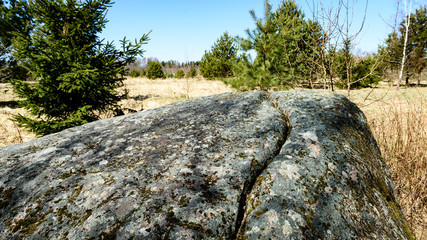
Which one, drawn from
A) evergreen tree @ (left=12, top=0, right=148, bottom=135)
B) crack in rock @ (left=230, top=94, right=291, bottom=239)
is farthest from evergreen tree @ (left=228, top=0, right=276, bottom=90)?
crack in rock @ (left=230, top=94, right=291, bottom=239)

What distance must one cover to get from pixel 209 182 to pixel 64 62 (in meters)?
4.80

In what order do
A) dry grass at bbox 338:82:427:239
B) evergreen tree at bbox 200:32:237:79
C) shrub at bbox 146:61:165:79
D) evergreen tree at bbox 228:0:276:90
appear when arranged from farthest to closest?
1. shrub at bbox 146:61:165:79
2. evergreen tree at bbox 200:32:237:79
3. evergreen tree at bbox 228:0:276:90
4. dry grass at bbox 338:82:427:239

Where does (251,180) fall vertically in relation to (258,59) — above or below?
below

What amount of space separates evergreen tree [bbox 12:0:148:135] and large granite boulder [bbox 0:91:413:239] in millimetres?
3480

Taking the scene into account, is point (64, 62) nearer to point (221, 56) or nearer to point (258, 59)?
point (258, 59)

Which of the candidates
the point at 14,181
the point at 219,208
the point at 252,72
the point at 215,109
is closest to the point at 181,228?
the point at 219,208

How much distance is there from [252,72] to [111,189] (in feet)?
25.2

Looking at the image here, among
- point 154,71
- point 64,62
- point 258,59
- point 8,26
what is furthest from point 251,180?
point 154,71

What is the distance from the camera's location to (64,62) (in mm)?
4285

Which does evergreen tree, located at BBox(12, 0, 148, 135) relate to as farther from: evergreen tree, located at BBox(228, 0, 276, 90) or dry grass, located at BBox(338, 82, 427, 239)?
dry grass, located at BBox(338, 82, 427, 239)

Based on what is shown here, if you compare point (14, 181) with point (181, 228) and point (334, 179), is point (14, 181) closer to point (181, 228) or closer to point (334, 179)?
point (181, 228)

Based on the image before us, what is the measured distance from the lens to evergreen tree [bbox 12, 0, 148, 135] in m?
4.18

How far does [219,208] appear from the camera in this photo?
0.89 metres

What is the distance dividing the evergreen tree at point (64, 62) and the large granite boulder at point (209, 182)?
348 cm
